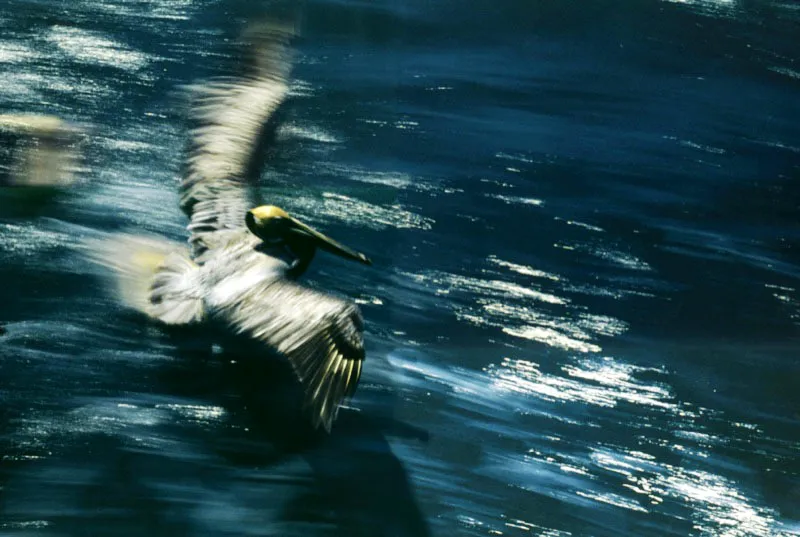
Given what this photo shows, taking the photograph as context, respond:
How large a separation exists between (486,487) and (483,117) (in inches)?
40.9

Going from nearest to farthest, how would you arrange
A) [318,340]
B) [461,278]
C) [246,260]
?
[318,340] < [246,260] < [461,278]

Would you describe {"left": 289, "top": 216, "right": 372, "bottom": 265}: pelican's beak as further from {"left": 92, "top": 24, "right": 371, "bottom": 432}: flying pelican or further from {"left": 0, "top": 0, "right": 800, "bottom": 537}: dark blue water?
{"left": 0, "top": 0, "right": 800, "bottom": 537}: dark blue water

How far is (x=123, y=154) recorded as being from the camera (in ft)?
6.30

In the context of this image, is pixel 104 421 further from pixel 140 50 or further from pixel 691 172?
pixel 691 172

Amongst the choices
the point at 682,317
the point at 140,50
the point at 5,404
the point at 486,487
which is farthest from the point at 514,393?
the point at 140,50

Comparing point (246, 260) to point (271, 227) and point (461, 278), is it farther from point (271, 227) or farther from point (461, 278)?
point (461, 278)

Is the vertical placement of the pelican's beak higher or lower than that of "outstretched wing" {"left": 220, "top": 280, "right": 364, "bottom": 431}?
higher

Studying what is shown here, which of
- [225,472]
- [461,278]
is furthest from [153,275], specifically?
[461,278]

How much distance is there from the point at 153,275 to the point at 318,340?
1.56ft

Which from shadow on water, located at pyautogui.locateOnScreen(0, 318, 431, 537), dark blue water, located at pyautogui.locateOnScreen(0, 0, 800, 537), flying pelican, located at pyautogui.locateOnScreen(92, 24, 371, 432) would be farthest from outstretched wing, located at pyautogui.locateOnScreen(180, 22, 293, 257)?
shadow on water, located at pyautogui.locateOnScreen(0, 318, 431, 537)

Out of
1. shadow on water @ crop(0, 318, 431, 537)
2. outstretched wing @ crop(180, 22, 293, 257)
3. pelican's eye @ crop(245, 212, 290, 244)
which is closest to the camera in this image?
shadow on water @ crop(0, 318, 431, 537)

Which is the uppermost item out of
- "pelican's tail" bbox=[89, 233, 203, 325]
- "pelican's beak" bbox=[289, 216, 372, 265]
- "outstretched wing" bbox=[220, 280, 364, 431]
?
"pelican's beak" bbox=[289, 216, 372, 265]

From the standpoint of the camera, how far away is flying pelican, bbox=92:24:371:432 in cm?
118

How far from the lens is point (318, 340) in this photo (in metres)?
1.18
